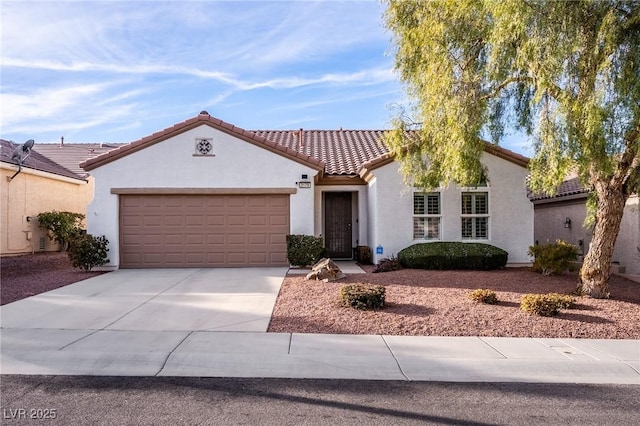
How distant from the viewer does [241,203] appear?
47.1 ft

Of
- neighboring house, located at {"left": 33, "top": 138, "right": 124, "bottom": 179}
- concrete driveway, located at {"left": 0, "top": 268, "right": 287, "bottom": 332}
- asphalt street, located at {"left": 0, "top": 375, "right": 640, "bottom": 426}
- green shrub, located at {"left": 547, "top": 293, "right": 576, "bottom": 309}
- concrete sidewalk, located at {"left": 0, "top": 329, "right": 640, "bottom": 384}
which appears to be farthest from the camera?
neighboring house, located at {"left": 33, "top": 138, "right": 124, "bottom": 179}

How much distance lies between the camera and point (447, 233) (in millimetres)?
14273

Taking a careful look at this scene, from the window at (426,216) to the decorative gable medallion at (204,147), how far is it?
6507 millimetres

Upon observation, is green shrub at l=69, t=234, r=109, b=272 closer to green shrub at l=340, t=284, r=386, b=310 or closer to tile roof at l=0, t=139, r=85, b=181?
tile roof at l=0, t=139, r=85, b=181

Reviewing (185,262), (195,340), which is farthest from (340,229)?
(195,340)

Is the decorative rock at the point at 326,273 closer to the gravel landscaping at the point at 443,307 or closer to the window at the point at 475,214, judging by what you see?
the gravel landscaping at the point at 443,307

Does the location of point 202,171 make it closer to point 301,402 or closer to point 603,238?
point 301,402

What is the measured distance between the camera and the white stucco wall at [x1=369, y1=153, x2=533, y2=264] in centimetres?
1420

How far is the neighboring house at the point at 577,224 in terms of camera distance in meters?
13.0

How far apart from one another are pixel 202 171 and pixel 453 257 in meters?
7.92

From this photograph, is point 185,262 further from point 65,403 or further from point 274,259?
point 65,403

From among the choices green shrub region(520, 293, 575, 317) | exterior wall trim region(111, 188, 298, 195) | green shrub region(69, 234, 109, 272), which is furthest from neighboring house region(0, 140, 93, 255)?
green shrub region(520, 293, 575, 317)

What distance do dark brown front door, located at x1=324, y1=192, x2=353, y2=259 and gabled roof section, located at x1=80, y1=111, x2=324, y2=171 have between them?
2.54 meters

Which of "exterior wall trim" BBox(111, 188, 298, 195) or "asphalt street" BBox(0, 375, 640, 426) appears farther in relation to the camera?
"exterior wall trim" BBox(111, 188, 298, 195)
